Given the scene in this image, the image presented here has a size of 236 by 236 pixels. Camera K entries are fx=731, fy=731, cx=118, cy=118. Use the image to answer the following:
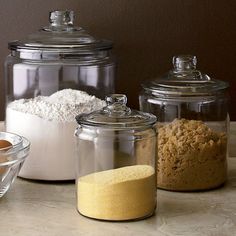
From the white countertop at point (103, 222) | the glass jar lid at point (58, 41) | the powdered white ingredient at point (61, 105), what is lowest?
the white countertop at point (103, 222)

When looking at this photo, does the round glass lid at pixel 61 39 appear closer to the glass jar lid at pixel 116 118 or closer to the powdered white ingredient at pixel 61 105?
the powdered white ingredient at pixel 61 105

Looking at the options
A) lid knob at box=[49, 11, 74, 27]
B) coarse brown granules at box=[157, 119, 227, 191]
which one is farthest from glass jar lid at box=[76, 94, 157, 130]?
lid knob at box=[49, 11, 74, 27]

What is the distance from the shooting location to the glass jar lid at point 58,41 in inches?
56.8

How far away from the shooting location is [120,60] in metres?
1.65

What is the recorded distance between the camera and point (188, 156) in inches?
55.1

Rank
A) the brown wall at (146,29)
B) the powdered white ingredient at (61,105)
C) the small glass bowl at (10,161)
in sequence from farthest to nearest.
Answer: the brown wall at (146,29) → the powdered white ingredient at (61,105) → the small glass bowl at (10,161)

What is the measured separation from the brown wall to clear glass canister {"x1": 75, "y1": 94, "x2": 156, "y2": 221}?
0.38m

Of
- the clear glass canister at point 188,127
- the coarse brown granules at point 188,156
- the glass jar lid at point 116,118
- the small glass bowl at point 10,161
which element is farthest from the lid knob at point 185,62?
the small glass bowl at point 10,161

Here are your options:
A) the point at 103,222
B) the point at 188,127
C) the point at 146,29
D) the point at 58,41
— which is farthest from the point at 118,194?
the point at 146,29

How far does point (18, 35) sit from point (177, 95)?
42cm

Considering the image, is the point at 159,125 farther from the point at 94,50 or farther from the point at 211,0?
the point at 211,0

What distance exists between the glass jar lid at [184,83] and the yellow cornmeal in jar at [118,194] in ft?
0.72

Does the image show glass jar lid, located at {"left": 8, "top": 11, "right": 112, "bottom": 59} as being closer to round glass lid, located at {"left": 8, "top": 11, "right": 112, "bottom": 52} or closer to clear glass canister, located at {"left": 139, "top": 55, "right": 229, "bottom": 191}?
round glass lid, located at {"left": 8, "top": 11, "right": 112, "bottom": 52}

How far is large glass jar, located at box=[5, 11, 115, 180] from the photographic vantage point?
4.73ft
